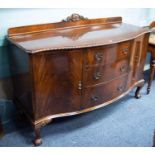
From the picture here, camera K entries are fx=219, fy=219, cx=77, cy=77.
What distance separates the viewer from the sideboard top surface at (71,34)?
4.91 ft

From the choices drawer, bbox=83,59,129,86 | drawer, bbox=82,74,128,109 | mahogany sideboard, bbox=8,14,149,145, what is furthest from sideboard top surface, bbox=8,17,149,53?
drawer, bbox=82,74,128,109

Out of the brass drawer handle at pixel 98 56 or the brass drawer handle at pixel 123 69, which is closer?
the brass drawer handle at pixel 98 56

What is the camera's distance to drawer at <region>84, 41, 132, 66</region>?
159cm

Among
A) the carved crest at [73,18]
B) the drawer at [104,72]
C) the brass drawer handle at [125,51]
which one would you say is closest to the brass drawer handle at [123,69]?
the drawer at [104,72]

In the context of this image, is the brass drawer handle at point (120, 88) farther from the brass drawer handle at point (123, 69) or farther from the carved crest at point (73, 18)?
the carved crest at point (73, 18)

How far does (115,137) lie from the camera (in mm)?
1832

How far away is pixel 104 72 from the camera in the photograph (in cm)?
174

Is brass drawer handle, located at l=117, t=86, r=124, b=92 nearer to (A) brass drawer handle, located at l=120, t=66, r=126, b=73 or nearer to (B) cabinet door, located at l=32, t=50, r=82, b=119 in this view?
(A) brass drawer handle, located at l=120, t=66, r=126, b=73

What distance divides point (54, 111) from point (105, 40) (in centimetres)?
66

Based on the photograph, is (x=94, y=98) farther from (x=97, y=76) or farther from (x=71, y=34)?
(x=71, y=34)

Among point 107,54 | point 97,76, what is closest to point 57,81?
point 97,76

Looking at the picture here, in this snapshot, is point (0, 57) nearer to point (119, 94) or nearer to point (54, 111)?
point (54, 111)

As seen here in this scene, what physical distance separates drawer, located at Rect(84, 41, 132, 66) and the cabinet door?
83 mm

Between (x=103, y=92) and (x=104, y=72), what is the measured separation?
19 cm
